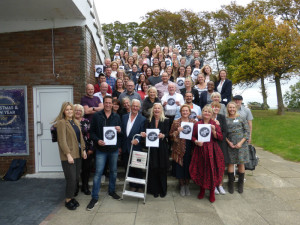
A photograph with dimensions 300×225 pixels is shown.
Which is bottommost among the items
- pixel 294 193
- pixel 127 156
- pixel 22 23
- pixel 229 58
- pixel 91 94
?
pixel 294 193

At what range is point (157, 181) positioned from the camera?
5098 millimetres

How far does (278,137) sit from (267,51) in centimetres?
932

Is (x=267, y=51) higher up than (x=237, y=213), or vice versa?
(x=267, y=51)

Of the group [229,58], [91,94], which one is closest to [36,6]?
[91,94]

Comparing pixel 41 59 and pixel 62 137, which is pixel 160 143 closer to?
pixel 62 137

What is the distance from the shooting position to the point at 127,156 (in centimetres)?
516

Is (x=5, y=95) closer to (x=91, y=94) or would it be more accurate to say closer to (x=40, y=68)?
(x=40, y=68)

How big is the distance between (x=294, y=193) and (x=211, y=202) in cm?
224

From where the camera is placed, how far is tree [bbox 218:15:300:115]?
18.5 meters

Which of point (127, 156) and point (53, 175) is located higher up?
point (127, 156)

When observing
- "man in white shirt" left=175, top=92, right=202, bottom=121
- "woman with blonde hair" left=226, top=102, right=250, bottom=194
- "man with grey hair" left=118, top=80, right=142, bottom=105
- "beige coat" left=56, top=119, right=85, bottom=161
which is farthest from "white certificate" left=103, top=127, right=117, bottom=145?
"woman with blonde hair" left=226, top=102, right=250, bottom=194

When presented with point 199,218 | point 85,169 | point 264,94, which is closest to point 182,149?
point 199,218

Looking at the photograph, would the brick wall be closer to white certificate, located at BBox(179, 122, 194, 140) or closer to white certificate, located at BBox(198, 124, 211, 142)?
white certificate, located at BBox(179, 122, 194, 140)

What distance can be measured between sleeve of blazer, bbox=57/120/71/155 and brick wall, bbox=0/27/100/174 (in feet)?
7.87
